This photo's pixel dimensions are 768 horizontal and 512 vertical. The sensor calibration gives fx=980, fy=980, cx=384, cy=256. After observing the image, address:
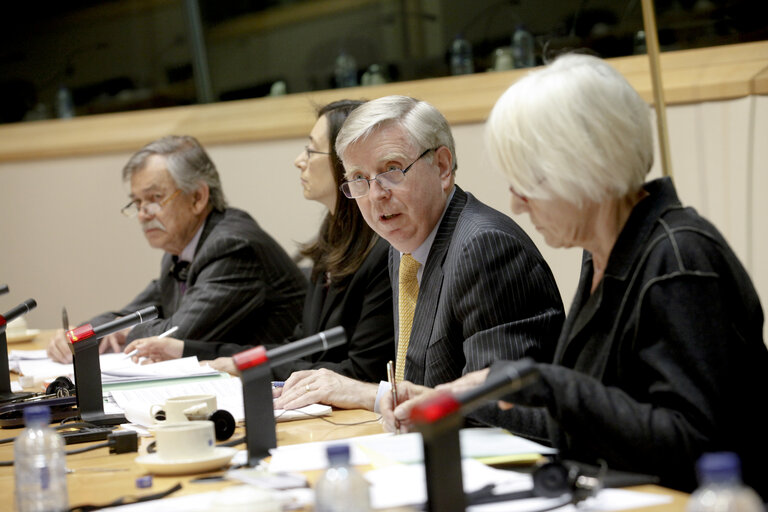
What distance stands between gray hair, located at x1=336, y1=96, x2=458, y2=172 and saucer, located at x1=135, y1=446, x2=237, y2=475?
1.07 metres

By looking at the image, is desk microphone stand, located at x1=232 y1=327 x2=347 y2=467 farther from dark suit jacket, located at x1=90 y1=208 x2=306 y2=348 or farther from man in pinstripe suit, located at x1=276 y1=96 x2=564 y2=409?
dark suit jacket, located at x1=90 y1=208 x2=306 y2=348

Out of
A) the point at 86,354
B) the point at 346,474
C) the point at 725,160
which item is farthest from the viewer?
the point at 725,160

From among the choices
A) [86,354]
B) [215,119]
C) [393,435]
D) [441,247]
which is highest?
[215,119]

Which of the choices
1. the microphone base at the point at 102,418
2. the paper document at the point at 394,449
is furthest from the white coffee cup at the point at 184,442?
A: the microphone base at the point at 102,418

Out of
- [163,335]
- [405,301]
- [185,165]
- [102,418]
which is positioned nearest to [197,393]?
[102,418]

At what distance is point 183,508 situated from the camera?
1.54 meters

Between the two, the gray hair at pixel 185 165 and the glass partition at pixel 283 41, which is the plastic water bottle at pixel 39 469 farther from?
the glass partition at pixel 283 41

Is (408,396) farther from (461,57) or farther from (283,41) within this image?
(283,41)

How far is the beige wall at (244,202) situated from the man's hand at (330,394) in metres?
2.20

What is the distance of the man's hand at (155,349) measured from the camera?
330cm

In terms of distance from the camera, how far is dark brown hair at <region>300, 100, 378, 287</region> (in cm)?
313

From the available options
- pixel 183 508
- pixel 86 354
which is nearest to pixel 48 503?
pixel 183 508

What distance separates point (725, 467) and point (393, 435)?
3.52 feet

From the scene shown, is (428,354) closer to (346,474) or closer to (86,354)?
(86,354)
